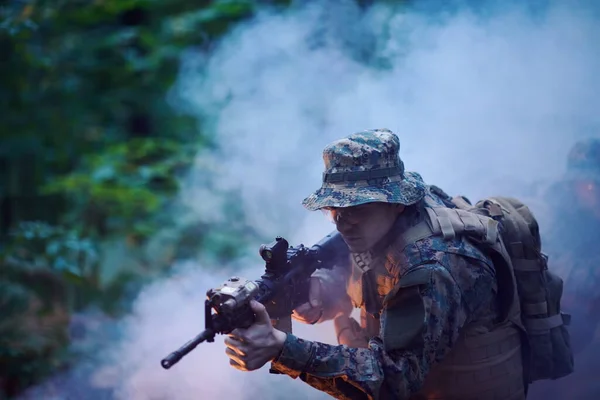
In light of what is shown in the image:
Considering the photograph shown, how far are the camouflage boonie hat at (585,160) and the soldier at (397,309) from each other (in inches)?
68.1

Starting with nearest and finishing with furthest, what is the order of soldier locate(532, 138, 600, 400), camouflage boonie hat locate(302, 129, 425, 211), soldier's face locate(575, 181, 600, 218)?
camouflage boonie hat locate(302, 129, 425, 211), soldier locate(532, 138, 600, 400), soldier's face locate(575, 181, 600, 218)

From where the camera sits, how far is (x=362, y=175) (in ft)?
8.64

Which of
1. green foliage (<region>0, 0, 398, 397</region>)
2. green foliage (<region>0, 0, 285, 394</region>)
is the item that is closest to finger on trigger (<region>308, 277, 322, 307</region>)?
green foliage (<region>0, 0, 398, 397</region>)

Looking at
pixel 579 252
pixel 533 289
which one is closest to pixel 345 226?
pixel 533 289

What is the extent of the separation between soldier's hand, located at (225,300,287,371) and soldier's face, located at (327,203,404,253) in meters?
0.63

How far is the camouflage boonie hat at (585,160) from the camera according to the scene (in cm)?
423

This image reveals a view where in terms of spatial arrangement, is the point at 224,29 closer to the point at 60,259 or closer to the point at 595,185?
the point at 60,259

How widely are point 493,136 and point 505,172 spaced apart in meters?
0.37

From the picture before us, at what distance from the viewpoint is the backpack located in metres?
2.99

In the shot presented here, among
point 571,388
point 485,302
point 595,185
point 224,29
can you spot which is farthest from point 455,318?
point 224,29

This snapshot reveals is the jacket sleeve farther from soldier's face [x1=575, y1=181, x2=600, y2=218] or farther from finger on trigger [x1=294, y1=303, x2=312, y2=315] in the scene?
soldier's face [x1=575, y1=181, x2=600, y2=218]

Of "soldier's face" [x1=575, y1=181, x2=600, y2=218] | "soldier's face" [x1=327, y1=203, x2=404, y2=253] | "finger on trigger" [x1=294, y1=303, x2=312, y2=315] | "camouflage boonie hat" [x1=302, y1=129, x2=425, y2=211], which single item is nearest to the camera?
"camouflage boonie hat" [x1=302, y1=129, x2=425, y2=211]

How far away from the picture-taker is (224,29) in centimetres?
698

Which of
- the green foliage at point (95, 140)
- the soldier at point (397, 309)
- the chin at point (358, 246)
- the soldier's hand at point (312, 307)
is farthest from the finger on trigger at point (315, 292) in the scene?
the green foliage at point (95, 140)
